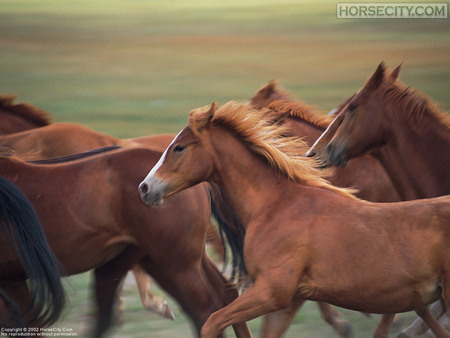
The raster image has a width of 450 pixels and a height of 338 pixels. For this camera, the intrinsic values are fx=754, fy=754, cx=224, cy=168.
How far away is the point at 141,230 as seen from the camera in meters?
3.67

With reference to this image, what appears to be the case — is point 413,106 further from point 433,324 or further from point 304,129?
point 433,324

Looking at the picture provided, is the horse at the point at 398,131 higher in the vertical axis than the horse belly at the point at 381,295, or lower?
higher

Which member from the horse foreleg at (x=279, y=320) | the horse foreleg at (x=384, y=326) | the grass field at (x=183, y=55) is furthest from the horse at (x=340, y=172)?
A: the grass field at (x=183, y=55)

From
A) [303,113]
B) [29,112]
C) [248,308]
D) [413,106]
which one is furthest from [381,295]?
[29,112]

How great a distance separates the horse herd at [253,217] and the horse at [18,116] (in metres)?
0.90

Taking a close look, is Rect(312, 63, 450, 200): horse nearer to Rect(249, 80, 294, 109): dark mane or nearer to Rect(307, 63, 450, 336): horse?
Rect(307, 63, 450, 336): horse

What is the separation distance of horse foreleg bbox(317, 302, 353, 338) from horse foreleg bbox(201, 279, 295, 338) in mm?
1449

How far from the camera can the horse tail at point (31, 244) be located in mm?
3441

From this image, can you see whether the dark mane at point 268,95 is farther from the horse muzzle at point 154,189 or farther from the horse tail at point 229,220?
the horse muzzle at point 154,189

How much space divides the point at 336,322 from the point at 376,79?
4.70 feet

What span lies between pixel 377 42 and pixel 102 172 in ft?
10.4

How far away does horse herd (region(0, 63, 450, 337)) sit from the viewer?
119 inches

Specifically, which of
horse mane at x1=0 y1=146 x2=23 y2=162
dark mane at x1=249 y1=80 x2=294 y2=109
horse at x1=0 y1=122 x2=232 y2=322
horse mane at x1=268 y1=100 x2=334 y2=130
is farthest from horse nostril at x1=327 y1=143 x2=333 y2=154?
horse mane at x1=0 y1=146 x2=23 y2=162

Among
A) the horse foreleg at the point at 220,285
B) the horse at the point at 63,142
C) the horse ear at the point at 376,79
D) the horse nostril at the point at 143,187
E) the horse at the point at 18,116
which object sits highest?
the horse ear at the point at 376,79
